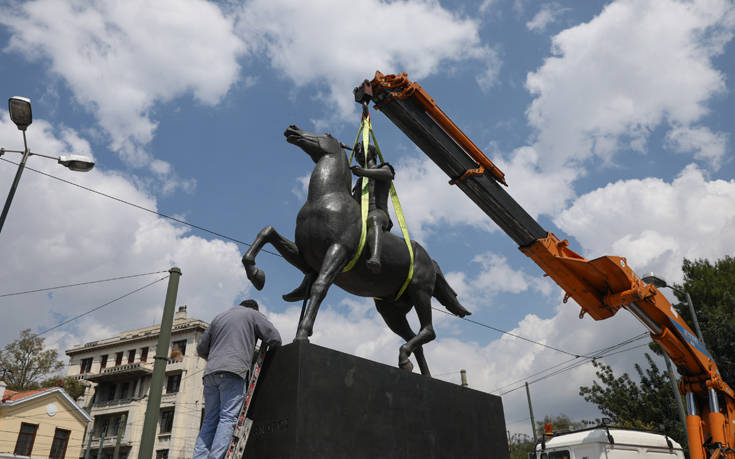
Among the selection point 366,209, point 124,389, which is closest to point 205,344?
point 366,209

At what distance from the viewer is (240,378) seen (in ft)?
14.4

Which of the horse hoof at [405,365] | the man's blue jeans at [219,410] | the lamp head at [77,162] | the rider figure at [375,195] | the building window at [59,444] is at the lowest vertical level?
the man's blue jeans at [219,410]

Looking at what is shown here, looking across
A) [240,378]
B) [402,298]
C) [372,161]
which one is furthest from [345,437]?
[372,161]

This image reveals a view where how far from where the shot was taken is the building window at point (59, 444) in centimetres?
2995

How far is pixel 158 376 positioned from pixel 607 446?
385 inches

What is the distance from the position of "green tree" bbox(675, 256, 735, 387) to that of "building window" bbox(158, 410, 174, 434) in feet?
103

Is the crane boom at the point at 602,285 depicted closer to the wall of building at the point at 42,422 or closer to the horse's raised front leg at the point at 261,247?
the horse's raised front leg at the point at 261,247

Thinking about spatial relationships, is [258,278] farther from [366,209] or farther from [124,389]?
[124,389]

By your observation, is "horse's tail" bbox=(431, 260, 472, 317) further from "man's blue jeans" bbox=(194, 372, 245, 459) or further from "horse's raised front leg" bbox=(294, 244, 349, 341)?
"man's blue jeans" bbox=(194, 372, 245, 459)

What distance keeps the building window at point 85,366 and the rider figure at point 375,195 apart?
44.7m

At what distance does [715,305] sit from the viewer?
935 inches

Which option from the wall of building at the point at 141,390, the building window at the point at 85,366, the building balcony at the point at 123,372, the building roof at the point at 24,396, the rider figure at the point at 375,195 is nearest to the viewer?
the rider figure at the point at 375,195

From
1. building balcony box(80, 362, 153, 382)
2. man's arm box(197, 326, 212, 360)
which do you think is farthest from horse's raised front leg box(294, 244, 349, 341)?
building balcony box(80, 362, 153, 382)

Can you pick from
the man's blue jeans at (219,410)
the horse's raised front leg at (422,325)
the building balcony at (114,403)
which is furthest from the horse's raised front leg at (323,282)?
the building balcony at (114,403)
